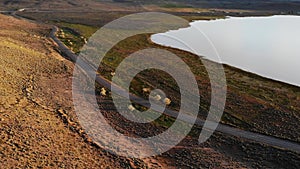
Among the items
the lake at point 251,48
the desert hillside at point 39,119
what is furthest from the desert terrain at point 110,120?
the lake at point 251,48

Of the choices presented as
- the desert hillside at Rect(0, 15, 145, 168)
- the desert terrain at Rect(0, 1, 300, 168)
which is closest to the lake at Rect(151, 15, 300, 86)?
the desert terrain at Rect(0, 1, 300, 168)

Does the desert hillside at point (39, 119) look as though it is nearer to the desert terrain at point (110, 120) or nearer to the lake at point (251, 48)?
the desert terrain at point (110, 120)

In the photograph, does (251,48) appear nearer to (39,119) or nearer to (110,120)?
(110,120)

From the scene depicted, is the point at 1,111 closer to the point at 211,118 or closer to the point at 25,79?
the point at 25,79

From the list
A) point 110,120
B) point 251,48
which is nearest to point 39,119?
point 110,120

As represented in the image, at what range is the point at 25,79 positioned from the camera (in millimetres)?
38906

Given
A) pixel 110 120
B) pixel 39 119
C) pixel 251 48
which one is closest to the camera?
pixel 39 119

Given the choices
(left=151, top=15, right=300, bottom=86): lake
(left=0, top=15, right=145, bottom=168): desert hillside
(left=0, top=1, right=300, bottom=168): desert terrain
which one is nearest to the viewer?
(left=0, top=15, right=145, bottom=168): desert hillside

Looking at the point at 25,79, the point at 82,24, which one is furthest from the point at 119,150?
the point at 82,24

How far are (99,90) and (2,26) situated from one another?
50.4 metres

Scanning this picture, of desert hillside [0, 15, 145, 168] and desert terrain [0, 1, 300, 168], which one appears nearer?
desert hillside [0, 15, 145, 168]

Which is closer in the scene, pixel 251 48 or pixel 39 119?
pixel 39 119

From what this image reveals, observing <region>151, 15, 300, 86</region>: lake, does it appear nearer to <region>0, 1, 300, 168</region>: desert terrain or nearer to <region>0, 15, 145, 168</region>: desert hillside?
<region>0, 1, 300, 168</region>: desert terrain

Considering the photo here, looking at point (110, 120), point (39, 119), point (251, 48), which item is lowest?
point (110, 120)
